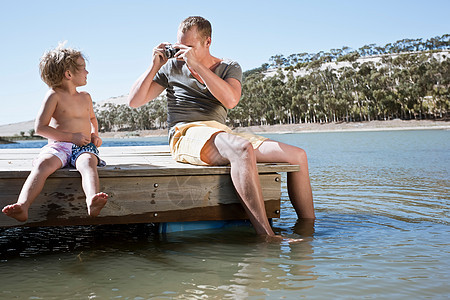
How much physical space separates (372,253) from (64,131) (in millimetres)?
2089

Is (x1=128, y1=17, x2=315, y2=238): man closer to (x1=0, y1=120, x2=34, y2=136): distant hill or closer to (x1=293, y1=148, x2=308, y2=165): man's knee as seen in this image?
(x1=293, y1=148, x2=308, y2=165): man's knee

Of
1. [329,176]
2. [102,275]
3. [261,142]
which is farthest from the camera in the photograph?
[329,176]

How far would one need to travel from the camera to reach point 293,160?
11.1 feet

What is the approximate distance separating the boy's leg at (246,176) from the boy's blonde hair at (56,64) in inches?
43.8

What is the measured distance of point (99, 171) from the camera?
117 inches

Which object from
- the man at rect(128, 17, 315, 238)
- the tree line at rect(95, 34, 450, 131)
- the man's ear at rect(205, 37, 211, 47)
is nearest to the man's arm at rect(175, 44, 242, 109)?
the man at rect(128, 17, 315, 238)

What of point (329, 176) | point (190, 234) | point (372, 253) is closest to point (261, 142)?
point (190, 234)

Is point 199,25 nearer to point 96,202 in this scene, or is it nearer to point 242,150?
point 242,150

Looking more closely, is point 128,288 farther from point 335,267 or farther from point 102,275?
A: point 335,267

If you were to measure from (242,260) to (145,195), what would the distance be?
0.84m

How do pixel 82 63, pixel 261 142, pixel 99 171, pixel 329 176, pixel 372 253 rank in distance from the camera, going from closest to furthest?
pixel 372 253 < pixel 99 171 < pixel 82 63 < pixel 261 142 < pixel 329 176

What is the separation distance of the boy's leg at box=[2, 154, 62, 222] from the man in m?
0.89

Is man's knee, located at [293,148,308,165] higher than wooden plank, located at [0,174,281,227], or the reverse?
man's knee, located at [293,148,308,165]

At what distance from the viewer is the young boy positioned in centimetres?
284
